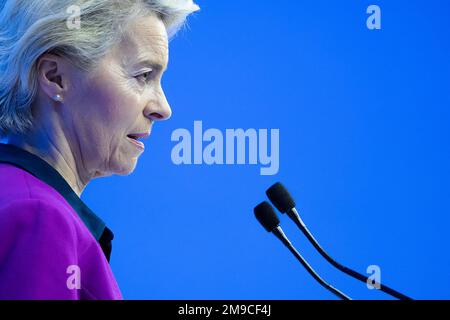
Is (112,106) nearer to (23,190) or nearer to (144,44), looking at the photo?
(144,44)

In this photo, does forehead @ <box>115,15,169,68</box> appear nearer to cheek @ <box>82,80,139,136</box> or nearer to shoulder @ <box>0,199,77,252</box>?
cheek @ <box>82,80,139,136</box>

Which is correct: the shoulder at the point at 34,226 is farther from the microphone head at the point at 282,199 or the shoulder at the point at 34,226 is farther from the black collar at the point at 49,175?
the microphone head at the point at 282,199

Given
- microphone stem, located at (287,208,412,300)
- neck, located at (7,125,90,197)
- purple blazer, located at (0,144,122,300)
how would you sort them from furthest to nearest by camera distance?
neck, located at (7,125,90,197), microphone stem, located at (287,208,412,300), purple blazer, located at (0,144,122,300)

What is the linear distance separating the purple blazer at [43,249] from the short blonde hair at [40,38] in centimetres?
15

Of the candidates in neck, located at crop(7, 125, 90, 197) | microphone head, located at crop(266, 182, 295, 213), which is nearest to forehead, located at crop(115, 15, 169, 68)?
neck, located at crop(7, 125, 90, 197)

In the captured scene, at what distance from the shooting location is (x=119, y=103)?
3.71 ft

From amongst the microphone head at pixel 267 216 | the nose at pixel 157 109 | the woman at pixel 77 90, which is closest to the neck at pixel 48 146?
the woman at pixel 77 90

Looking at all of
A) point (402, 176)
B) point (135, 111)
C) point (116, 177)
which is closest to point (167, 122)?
point (116, 177)

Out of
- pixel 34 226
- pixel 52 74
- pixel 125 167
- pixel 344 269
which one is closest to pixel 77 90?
pixel 52 74

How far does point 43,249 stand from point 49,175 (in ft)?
0.67

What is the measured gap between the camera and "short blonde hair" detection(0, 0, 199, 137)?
109cm

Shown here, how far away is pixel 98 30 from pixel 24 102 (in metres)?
0.16

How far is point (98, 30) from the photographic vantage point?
3.69 ft
